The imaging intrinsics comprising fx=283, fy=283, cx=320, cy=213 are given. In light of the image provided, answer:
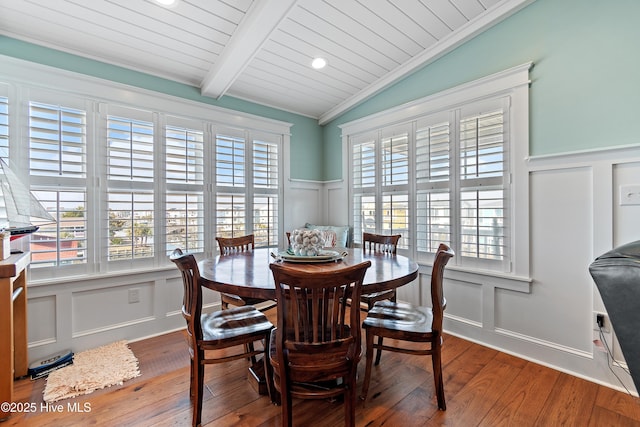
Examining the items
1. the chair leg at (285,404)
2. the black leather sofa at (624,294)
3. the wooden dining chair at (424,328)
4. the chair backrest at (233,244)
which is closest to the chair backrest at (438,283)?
the wooden dining chair at (424,328)

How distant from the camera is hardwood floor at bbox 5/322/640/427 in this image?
1.62 m

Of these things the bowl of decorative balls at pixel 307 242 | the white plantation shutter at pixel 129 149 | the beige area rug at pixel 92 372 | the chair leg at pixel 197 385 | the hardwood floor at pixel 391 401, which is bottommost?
the hardwood floor at pixel 391 401

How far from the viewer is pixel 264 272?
1788mm

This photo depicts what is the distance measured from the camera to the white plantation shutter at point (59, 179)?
2.24 meters

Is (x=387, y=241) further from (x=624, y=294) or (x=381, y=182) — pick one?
(x=624, y=294)

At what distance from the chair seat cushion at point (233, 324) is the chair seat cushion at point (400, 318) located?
2.16 ft

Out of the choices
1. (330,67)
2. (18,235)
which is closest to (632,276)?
(330,67)

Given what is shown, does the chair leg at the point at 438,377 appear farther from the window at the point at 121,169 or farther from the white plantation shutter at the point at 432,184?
the window at the point at 121,169

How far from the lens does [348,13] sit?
86.8 inches

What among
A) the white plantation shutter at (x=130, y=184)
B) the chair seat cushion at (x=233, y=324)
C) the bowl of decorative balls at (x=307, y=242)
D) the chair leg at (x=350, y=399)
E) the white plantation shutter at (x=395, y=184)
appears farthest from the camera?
the white plantation shutter at (x=395, y=184)

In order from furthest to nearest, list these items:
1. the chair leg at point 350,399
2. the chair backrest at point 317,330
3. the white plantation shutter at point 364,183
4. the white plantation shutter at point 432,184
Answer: the white plantation shutter at point 364,183
the white plantation shutter at point 432,184
the chair leg at point 350,399
the chair backrest at point 317,330

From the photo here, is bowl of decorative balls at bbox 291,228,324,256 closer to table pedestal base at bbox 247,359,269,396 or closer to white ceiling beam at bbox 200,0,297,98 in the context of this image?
table pedestal base at bbox 247,359,269,396

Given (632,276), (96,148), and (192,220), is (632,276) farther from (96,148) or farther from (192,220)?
(96,148)

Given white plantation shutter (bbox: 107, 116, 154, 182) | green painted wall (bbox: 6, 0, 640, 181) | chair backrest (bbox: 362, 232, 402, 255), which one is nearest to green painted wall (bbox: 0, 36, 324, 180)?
green painted wall (bbox: 6, 0, 640, 181)
